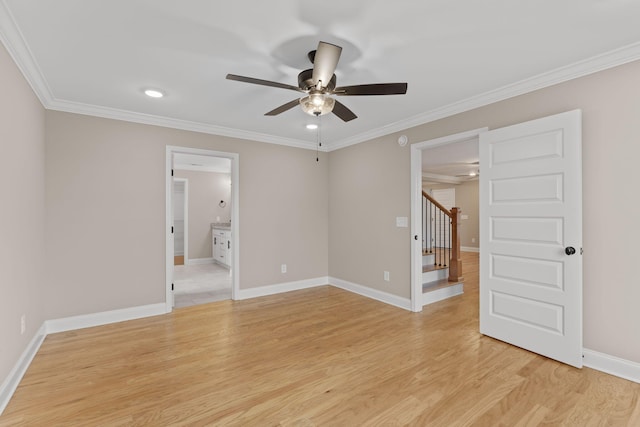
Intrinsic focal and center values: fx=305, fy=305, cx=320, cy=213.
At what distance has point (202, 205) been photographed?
794cm

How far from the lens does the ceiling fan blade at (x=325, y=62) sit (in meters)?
1.86

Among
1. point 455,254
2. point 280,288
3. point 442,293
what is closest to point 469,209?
point 455,254

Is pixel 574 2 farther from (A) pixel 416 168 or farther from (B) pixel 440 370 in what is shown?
(B) pixel 440 370

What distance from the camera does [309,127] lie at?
421 cm

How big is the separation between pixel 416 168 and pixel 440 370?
2355 mm

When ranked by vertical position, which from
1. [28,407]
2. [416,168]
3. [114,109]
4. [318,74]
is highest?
[114,109]

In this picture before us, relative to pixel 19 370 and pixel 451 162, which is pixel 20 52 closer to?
pixel 19 370

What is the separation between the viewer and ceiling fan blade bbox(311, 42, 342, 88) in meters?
1.86

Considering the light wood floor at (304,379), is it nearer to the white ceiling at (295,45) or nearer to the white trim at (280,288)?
the white trim at (280,288)

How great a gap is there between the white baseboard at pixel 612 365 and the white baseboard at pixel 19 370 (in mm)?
4219

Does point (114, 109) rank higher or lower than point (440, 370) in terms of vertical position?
higher

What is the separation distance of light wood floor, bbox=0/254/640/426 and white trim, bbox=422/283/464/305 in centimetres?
73

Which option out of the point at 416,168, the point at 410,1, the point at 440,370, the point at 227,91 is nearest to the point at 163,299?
the point at 227,91

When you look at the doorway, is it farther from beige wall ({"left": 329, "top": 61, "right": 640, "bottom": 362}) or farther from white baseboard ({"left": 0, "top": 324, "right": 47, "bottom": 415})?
beige wall ({"left": 329, "top": 61, "right": 640, "bottom": 362})
